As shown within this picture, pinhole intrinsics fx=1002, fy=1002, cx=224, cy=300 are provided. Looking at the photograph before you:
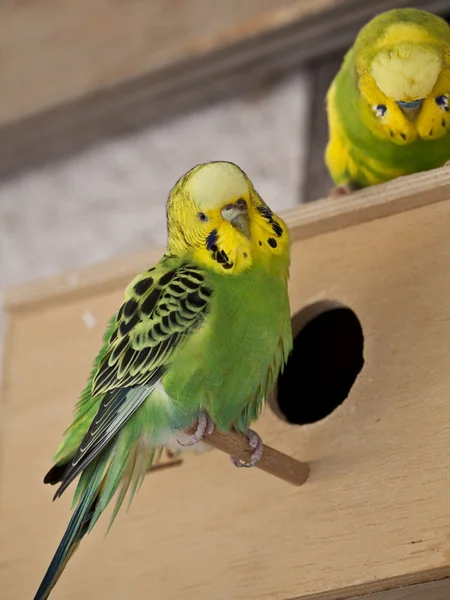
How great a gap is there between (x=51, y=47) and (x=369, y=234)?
1.04 meters

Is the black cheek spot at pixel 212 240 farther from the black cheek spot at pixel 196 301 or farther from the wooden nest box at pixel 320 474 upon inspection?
the wooden nest box at pixel 320 474

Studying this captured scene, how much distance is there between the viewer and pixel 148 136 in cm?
226

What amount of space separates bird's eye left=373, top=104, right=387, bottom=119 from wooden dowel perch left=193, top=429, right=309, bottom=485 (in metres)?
0.52

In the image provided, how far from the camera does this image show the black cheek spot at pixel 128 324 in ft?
4.10

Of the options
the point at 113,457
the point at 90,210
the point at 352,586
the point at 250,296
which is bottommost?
the point at 90,210

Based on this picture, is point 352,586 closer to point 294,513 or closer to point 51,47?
point 294,513

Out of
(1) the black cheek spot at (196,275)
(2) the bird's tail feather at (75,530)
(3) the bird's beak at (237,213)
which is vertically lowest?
(2) the bird's tail feather at (75,530)

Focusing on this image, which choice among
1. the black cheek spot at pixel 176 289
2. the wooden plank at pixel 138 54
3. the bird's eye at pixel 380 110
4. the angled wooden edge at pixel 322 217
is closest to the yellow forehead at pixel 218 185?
the black cheek spot at pixel 176 289

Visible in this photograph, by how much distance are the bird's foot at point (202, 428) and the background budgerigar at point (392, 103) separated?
43cm

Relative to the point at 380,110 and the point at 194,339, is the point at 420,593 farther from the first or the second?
the point at 380,110

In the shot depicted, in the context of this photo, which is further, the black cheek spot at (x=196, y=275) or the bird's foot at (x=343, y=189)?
the bird's foot at (x=343, y=189)

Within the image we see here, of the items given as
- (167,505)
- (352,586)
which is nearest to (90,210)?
(167,505)

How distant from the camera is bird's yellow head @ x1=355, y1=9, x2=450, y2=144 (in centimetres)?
136

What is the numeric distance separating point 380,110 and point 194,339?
0.48 m
